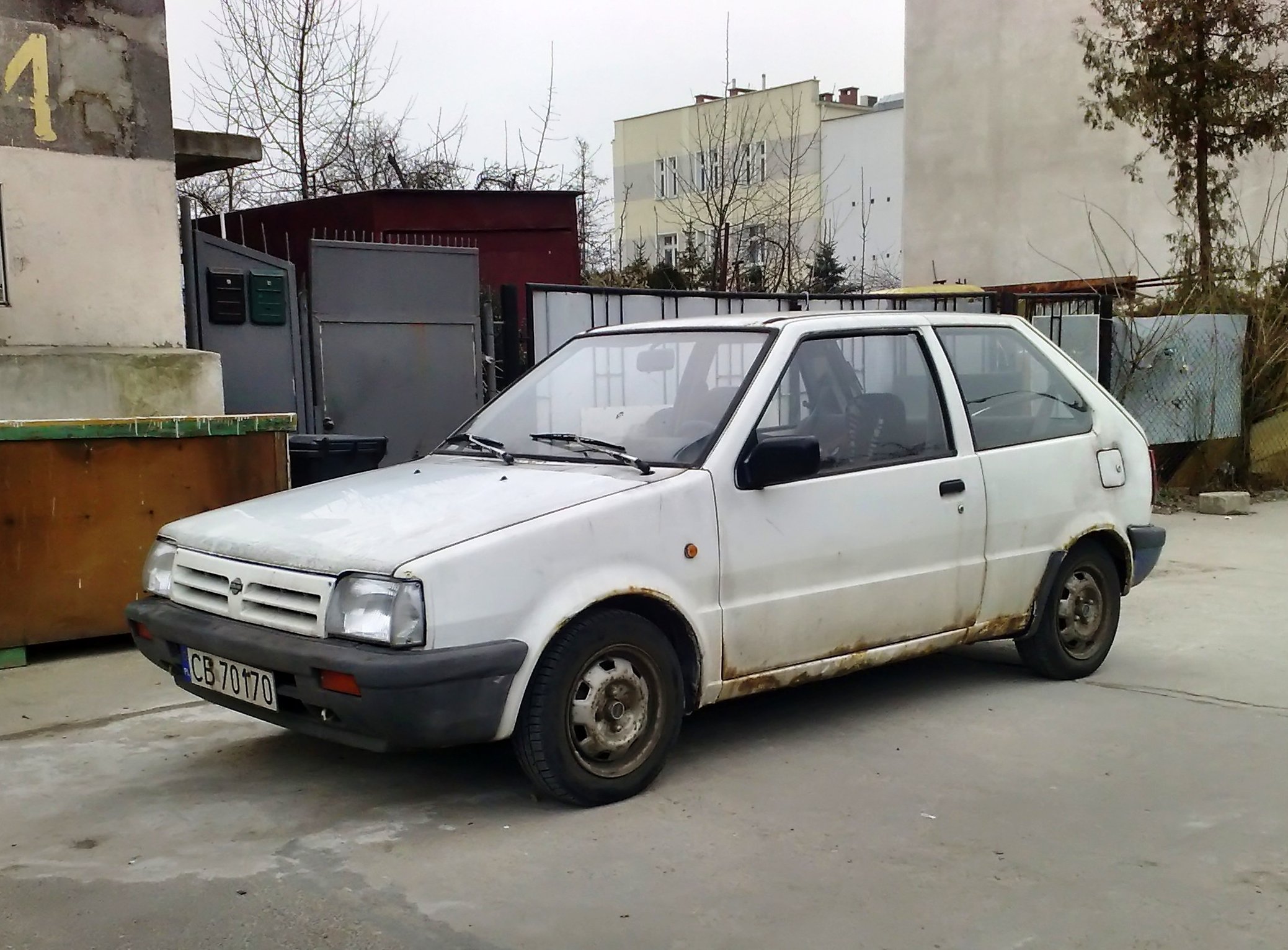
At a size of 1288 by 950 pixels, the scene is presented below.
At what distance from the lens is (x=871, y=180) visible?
40.7 metres

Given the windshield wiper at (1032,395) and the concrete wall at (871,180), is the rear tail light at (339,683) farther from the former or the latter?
the concrete wall at (871,180)

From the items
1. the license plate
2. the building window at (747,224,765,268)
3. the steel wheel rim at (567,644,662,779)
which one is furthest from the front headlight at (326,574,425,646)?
the building window at (747,224,765,268)

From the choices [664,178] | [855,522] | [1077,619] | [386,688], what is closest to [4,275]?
[386,688]

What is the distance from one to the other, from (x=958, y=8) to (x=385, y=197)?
73.5 feet

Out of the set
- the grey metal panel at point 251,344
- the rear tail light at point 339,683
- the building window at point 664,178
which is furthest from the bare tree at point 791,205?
the rear tail light at point 339,683

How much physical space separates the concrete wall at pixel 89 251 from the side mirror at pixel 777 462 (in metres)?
4.93

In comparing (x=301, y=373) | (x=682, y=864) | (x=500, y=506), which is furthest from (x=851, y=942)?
(x=301, y=373)

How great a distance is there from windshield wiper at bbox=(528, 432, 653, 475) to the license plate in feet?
4.65

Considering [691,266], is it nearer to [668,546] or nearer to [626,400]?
[626,400]

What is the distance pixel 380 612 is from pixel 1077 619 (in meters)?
3.44

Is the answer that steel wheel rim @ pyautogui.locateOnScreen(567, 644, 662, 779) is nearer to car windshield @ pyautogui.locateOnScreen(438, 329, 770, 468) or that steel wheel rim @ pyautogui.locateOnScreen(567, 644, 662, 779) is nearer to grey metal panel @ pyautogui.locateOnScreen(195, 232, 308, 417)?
car windshield @ pyautogui.locateOnScreen(438, 329, 770, 468)

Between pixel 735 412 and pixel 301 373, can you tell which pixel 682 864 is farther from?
pixel 301 373

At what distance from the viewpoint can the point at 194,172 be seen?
1077 cm

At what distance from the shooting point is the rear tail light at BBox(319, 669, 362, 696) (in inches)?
144
